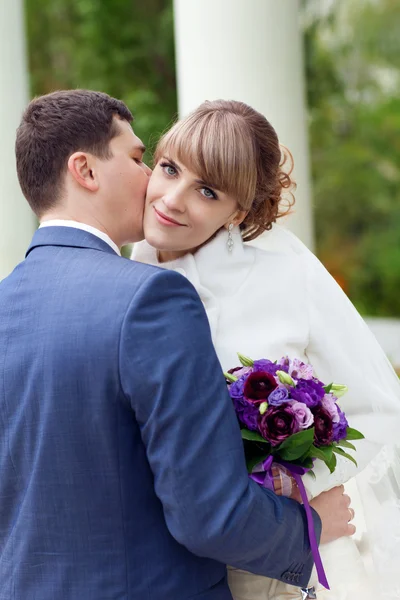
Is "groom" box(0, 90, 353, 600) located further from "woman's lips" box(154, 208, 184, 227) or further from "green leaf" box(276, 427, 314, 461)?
"woman's lips" box(154, 208, 184, 227)

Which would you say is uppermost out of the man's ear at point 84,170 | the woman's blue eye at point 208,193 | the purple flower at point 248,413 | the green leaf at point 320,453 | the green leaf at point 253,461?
the man's ear at point 84,170

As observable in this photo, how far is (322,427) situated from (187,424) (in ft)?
1.80

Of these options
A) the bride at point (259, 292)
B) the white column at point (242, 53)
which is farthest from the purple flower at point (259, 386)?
the white column at point (242, 53)

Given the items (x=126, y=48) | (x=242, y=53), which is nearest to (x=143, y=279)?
(x=242, y=53)

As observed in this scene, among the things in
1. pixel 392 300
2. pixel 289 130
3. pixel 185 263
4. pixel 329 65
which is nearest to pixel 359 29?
pixel 329 65

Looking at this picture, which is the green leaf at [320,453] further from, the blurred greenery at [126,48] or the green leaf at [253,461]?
the blurred greenery at [126,48]

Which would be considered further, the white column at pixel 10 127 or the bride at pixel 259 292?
the white column at pixel 10 127

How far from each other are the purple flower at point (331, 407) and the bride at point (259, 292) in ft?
1.21

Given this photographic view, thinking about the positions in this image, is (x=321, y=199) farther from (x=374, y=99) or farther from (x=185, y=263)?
(x=185, y=263)

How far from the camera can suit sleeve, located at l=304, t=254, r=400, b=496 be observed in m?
3.03

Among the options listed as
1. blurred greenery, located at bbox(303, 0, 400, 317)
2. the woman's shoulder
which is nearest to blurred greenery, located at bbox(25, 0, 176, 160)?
blurred greenery, located at bbox(303, 0, 400, 317)

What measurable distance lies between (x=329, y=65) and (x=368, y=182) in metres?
3.07

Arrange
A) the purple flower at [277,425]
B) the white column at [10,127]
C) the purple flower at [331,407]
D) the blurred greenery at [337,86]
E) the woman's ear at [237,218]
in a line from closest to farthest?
the purple flower at [277,425] < the purple flower at [331,407] < the woman's ear at [237,218] < the white column at [10,127] < the blurred greenery at [337,86]

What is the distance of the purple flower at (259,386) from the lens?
250 cm
